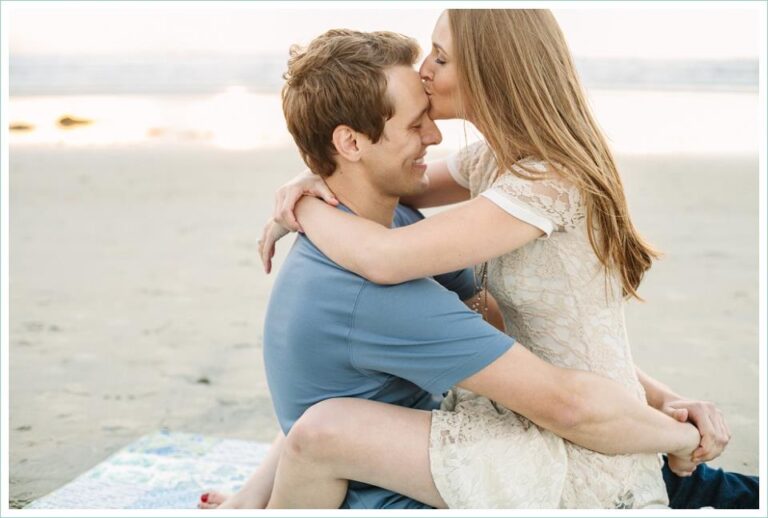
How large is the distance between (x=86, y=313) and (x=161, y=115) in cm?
Result: 1039

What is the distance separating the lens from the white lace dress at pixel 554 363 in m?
2.37

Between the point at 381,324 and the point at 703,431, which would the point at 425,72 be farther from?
the point at 703,431

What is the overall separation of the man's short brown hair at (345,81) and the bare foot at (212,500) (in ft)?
4.28

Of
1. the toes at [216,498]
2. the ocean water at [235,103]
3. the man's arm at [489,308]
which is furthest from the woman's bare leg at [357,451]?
the ocean water at [235,103]

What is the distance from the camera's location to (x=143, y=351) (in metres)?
5.26

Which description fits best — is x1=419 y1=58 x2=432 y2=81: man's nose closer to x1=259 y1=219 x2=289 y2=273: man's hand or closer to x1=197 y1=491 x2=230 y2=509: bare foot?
x1=259 y1=219 x2=289 y2=273: man's hand

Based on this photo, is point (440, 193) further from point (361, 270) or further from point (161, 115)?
point (161, 115)

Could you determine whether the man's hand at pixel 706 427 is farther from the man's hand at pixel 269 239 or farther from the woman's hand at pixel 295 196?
the man's hand at pixel 269 239

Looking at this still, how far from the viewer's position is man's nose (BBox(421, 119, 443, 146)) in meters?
2.66

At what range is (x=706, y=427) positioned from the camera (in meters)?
2.59

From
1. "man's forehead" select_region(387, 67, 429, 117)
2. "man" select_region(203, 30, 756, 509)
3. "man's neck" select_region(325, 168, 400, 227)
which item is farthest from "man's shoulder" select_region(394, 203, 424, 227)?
"man's forehead" select_region(387, 67, 429, 117)

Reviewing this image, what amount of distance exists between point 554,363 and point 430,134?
74cm

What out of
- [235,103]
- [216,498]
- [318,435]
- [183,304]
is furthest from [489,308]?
[235,103]

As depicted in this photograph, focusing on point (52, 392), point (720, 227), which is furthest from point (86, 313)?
point (720, 227)
